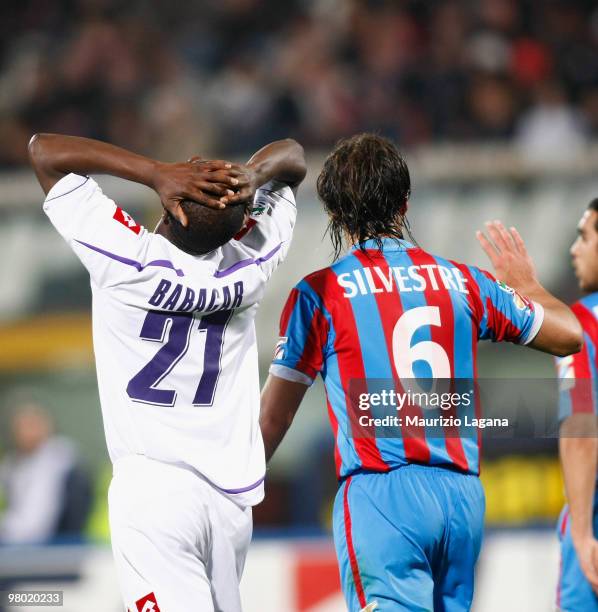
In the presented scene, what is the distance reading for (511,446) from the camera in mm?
8234

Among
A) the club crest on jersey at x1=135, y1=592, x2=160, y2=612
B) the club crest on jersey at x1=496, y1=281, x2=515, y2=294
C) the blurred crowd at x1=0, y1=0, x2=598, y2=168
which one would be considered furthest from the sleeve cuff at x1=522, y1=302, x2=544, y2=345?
the blurred crowd at x1=0, y1=0, x2=598, y2=168

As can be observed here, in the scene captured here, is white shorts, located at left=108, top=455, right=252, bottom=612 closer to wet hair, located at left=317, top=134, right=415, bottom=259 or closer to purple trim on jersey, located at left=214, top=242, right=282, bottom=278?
purple trim on jersey, located at left=214, top=242, right=282, bottom=278

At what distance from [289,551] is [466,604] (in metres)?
3.11

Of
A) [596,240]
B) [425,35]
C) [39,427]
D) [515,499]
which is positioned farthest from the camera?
[425,35]

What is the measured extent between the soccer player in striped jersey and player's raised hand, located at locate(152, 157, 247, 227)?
1.32 ft

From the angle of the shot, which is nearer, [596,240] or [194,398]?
[194,398]

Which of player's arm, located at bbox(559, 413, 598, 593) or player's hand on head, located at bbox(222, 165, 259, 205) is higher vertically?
player's hand on head, located at bbox(222, 165, 259, 205)

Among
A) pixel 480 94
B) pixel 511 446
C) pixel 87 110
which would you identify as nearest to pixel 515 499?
pixel 511 446

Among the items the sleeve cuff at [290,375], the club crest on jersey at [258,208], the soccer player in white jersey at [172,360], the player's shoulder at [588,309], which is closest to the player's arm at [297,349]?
the sleeve cuff at [290,375]

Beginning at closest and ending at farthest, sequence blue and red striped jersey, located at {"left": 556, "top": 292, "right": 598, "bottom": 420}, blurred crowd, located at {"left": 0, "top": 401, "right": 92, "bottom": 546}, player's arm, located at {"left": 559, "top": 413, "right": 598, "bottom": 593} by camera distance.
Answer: player's arm, located at {"left": 559, "top": 413, "right": 598, "bottom": 593}, blue and red striped jersey, located at {"left": 556, "top": 292, "right": 598, "bottom": 420}, blurred crowd, located at {"left": 0, "top": 401, "right": 92, "bottom": 546}

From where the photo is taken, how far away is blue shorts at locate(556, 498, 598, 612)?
410 cm

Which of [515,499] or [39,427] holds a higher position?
[39,427]

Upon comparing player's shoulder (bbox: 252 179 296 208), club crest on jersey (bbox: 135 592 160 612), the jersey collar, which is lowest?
club crest on jersey (bbox: 135 592 160 612)

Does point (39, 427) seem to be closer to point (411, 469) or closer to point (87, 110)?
point (87, 110)
